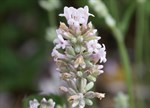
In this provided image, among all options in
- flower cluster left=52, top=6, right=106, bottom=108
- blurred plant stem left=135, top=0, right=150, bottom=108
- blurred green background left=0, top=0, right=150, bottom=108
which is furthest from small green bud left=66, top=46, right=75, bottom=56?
blurred green background left=0, top=0, right=150, bottom=108

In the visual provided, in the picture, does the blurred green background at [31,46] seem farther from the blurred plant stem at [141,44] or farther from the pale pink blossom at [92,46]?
the pale pink blossom at [92,46]

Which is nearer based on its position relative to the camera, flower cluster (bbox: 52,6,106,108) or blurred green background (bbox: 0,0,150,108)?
flower cluster (bbox: 52,6,106,108)

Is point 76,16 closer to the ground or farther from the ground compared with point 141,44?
closer to the ground

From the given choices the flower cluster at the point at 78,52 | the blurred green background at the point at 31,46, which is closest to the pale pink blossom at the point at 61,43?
the flower cluster at the point at 78,52

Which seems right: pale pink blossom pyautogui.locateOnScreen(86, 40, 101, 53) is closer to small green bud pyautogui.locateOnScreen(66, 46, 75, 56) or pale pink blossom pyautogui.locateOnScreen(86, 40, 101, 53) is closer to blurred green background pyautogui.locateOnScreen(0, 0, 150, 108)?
small green bud pyautogui.locateOnScreen(66, 46, 75, 56)

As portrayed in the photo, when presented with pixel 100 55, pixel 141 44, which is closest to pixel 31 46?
pixel 141 44

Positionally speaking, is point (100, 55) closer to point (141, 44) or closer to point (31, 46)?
point (141, 44)

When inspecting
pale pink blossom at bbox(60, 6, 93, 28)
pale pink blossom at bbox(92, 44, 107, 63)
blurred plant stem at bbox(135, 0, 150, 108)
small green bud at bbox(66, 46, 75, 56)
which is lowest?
small green bud at bbox(66, 46, 75, 56)

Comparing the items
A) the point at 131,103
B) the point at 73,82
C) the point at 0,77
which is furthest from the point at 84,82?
the point at 0,77
